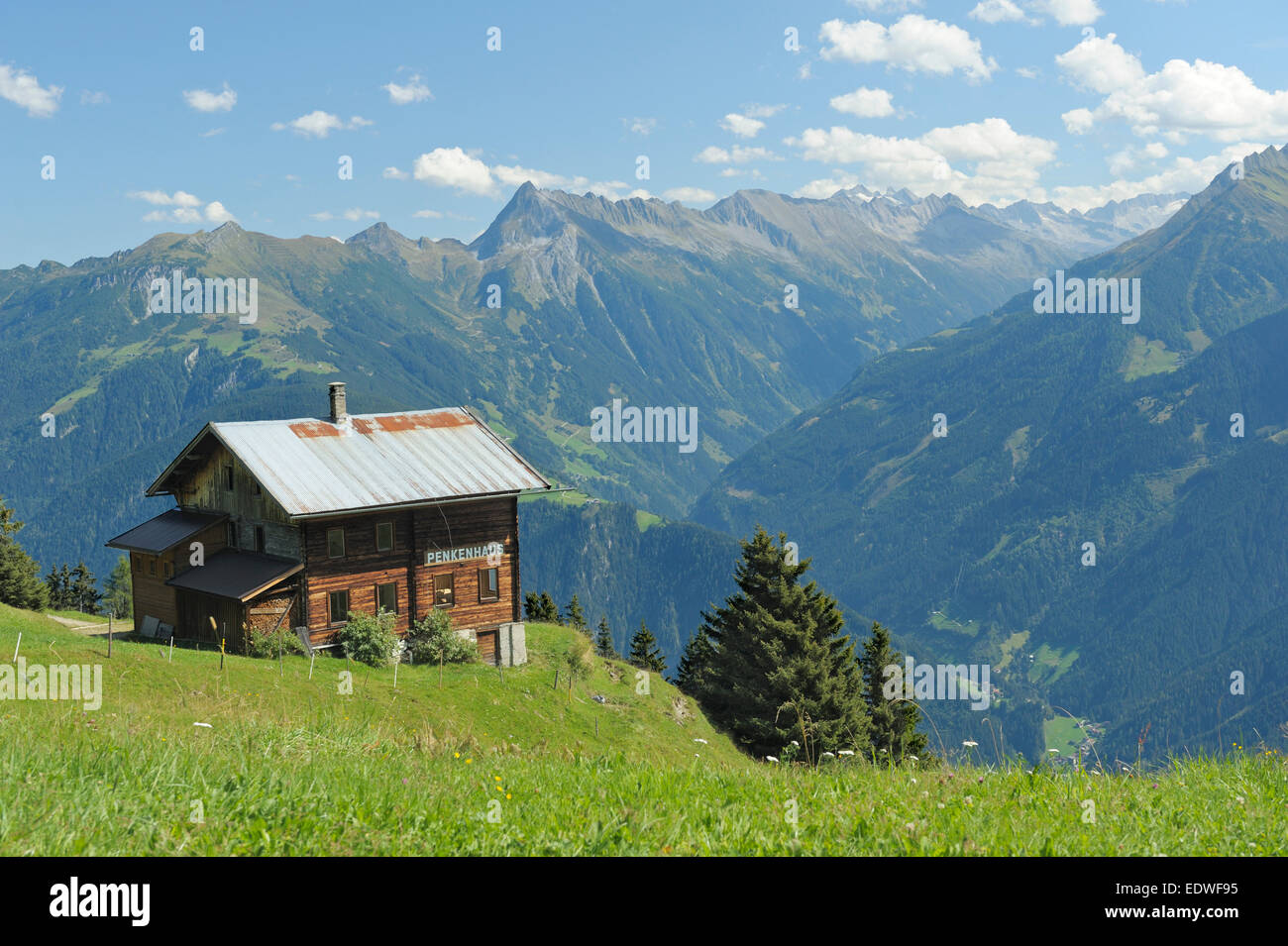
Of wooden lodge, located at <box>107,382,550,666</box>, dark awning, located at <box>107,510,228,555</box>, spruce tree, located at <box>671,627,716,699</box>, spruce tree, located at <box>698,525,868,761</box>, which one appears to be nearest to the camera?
wooden lodge, located at <box>107,382,550,666</box>

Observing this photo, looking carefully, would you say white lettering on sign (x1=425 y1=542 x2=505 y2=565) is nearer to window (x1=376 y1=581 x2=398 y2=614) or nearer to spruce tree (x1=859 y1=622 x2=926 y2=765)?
window (x1=376 y1=581 x2=398 y2=614)

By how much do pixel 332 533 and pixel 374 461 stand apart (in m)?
4.49

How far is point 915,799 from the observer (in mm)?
8453

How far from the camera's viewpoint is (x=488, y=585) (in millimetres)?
48812

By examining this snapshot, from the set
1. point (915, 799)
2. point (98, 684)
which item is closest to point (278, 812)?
point (915, 799)

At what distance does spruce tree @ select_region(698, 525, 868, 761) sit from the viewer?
47062mm

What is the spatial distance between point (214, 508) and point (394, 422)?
9.58 m

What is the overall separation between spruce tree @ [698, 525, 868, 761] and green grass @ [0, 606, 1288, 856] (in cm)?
3479

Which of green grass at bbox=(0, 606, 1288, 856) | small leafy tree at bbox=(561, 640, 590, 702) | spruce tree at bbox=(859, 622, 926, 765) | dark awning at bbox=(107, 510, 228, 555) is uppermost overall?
dark awning at bbox=(107, 510, 228, 555)

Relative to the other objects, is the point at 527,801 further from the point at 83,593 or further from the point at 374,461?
the point at 83,593

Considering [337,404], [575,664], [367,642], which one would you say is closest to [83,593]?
[337,404]

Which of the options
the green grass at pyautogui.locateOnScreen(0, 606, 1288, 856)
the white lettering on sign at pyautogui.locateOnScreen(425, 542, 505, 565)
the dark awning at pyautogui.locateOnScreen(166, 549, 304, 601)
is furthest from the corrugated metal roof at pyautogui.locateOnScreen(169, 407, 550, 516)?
the green grass at pyautogui.locateOnScreen(0, 606, 1288, 856)

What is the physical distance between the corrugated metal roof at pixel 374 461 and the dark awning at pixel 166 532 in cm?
457
